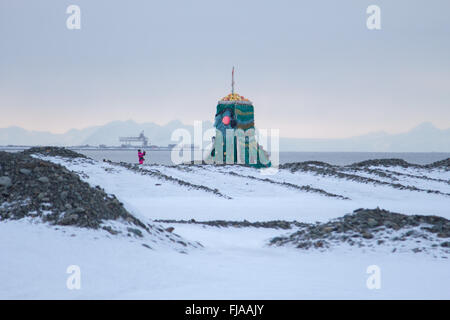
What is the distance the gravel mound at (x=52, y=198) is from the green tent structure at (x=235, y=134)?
23972mm

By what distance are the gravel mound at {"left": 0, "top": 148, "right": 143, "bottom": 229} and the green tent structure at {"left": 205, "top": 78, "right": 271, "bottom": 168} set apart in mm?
23972

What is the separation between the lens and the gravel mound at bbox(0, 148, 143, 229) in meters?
8.52

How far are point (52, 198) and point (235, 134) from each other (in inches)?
1020

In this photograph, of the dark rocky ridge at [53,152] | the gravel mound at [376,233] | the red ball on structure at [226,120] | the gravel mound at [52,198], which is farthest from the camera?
the red ball on structure at [226,120]

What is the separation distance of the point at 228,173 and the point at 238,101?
331 inches

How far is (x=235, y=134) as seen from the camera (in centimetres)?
3444

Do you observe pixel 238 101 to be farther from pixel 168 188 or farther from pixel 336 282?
pixel 336 282

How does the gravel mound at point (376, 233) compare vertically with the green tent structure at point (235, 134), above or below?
below

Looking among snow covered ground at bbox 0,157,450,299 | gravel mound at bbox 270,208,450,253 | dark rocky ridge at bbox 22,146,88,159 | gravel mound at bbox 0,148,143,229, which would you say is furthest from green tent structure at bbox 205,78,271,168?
gravel mound at bbox 0,148,143,229

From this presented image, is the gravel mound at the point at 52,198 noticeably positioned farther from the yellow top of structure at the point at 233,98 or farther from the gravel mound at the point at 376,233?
the yellow top of structure at the point at 233,98

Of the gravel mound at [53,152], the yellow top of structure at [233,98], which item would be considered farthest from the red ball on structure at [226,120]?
the gravel mound at [53,152]

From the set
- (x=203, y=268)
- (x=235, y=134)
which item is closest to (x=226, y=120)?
Result: (x=235, y=134)

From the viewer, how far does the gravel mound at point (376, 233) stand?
9.25 m

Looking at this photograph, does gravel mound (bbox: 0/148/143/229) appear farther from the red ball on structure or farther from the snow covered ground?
the red ball on structure
